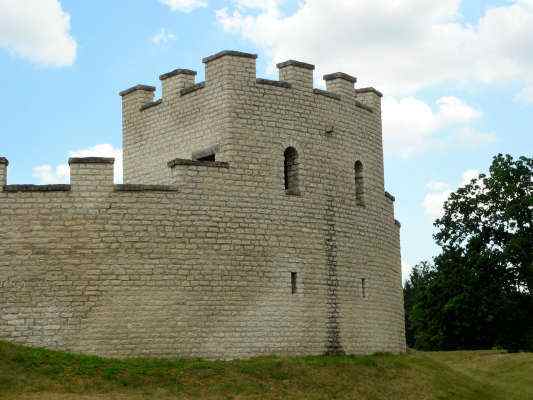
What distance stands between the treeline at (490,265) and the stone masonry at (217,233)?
1743cm

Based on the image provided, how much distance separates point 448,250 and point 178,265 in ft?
83.4

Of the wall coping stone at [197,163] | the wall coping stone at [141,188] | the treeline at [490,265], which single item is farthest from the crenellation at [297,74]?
the treeline at [490,265]

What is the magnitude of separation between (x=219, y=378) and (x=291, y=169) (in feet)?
20.8

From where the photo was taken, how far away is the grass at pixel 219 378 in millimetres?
17828

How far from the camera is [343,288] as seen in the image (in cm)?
2297

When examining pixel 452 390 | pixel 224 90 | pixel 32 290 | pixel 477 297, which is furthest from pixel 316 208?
pixel 477 297

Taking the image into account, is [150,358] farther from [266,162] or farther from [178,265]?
[266,162]

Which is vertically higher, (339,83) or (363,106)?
(339,83)

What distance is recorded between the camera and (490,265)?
1636 inches

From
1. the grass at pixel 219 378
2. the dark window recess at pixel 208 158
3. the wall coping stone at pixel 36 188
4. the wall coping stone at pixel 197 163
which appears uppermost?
the dark window recess at pixel 208 158

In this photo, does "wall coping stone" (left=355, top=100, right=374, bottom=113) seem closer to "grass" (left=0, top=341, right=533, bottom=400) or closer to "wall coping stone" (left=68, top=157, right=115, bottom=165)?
"grass" (left=0, top=341, right=533, bottom=400)

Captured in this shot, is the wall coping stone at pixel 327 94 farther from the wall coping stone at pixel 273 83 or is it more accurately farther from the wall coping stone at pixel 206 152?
the wall coping stone at pixel 206 152

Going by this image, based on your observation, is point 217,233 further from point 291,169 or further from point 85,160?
point 85,160

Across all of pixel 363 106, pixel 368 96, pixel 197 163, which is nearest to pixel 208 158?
pixel 197 163
